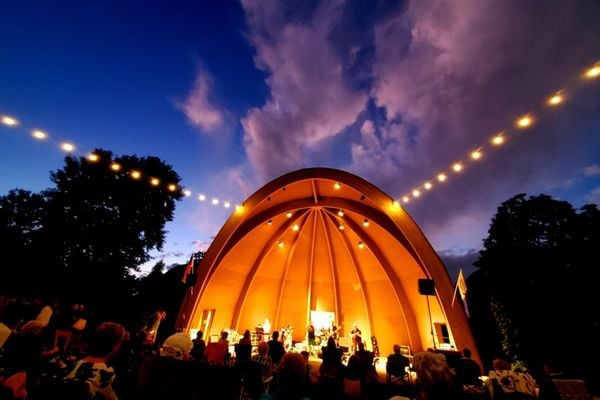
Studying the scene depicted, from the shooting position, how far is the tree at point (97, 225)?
43.9 ft

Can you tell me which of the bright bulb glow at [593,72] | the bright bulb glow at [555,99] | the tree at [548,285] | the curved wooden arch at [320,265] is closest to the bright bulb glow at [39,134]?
the curved wooden arch at [320,265]

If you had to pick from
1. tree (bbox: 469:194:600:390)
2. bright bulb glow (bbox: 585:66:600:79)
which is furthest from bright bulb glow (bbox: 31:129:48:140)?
tree (bbox: 469:194:600:390)

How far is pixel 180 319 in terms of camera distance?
41.7 ft

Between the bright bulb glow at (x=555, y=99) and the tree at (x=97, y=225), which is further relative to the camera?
the tree at (x=97, y=225)

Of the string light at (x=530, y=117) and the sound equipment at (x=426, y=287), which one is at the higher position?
the string light at (x=530, y=117)

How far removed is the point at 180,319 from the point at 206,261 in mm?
3261

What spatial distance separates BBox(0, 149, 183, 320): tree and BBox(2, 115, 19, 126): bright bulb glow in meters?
7.78

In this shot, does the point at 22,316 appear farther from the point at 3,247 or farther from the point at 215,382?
the point at 3,247

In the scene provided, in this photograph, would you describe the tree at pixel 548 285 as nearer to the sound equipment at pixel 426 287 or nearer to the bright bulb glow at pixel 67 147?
the sound equipment at pixel 426 287

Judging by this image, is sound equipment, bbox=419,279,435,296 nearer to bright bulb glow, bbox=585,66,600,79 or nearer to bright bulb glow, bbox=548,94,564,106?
bright bulb glow, bbox=548,94,564,106

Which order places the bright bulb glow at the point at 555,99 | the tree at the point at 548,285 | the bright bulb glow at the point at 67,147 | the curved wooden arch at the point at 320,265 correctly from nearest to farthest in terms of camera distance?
1. the bright bulb glow at the point at 555,99
2. the bright bulb glow at the point at 67,147
3. the tree at the point at 548,285
4. the curved wooden arch at the point at 320,265

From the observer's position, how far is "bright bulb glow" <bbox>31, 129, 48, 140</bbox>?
197 inches

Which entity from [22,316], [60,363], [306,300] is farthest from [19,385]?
[306,300]

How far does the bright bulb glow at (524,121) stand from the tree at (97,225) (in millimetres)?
13504
